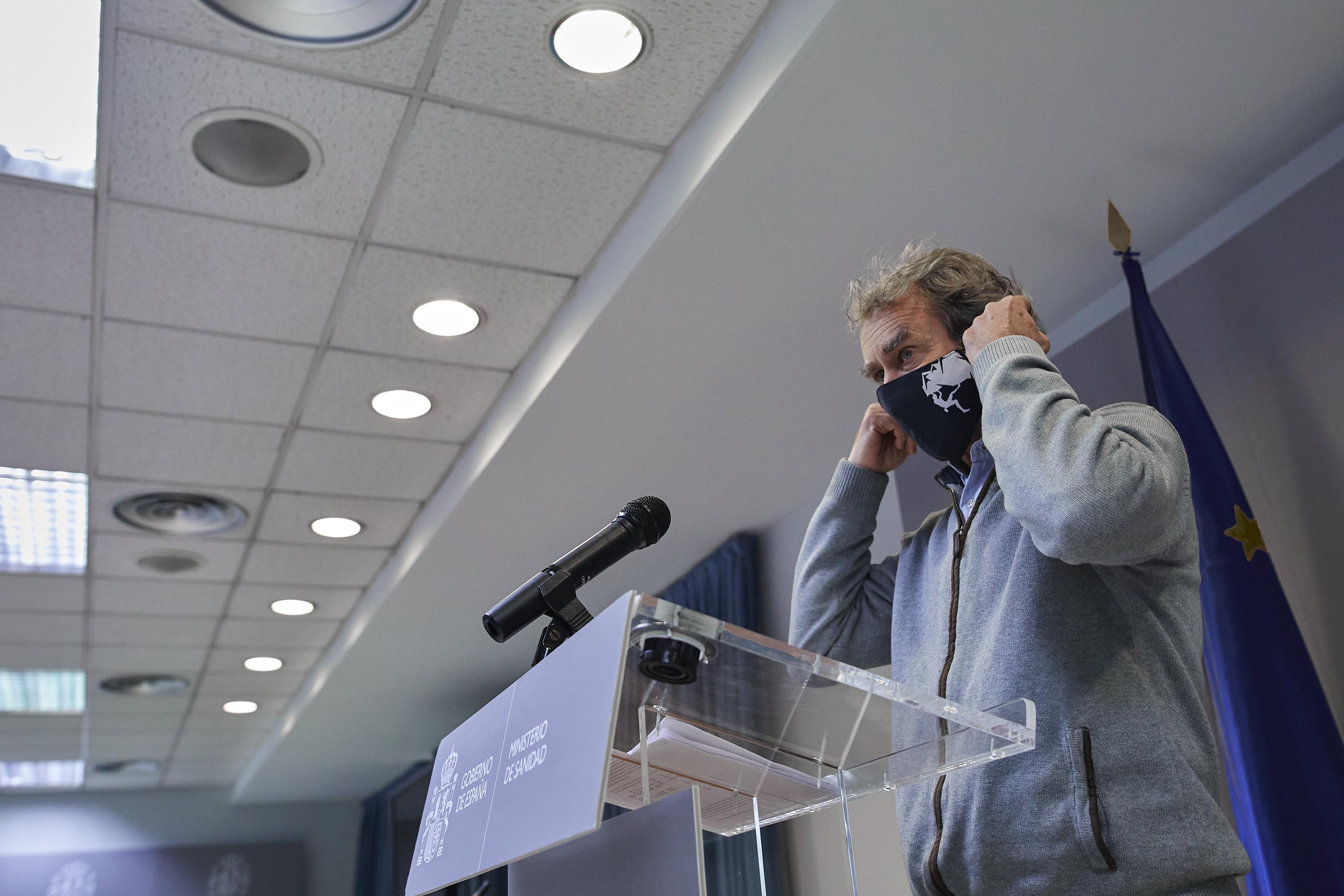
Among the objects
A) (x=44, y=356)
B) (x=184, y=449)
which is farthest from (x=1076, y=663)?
(x=184, y=449)

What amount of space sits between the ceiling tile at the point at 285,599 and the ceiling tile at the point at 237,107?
286 cm

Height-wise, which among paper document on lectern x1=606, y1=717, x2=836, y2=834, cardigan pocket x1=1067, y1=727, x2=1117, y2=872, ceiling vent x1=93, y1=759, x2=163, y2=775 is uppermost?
ceiling vent x1=93, y1=759, x2=163, y2=775

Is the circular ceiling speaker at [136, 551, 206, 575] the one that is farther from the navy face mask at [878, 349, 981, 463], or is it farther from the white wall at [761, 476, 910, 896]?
the navy face mask at [878, 349, 981, 463]

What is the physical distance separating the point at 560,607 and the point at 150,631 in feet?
17.0

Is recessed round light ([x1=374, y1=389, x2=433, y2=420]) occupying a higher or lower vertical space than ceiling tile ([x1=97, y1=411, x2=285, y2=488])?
lower

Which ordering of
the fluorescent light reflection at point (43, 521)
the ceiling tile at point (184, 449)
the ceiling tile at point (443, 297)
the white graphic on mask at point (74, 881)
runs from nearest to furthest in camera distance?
the ceiling tile at point (443, 297), the ceiling tile at point (184, 449), the fluorescent light reflection at point (43, 521), the white graphic on mask at point (74, 881)

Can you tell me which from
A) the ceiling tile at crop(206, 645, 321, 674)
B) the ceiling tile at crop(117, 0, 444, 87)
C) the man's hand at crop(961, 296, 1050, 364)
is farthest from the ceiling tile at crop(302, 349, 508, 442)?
the ceiling tile at crop(206, 645, 321, 674)

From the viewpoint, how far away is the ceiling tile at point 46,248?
2.64 m

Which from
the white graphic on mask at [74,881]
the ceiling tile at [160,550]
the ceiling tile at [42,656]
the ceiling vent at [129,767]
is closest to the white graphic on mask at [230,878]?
the white graphic on mask at [74,881]

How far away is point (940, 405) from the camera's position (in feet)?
4.43

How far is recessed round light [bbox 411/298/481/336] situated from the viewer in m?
3.15

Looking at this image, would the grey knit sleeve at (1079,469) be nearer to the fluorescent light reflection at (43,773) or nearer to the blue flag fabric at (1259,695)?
the blue flag fabric at (1259,695)

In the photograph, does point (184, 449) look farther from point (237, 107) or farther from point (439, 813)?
point (439, 813)

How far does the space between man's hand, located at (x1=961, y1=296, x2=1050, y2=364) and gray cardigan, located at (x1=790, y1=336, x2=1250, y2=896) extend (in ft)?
0.11
